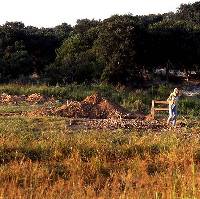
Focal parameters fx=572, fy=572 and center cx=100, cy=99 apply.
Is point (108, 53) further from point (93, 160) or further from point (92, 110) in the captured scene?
point (93, 160)

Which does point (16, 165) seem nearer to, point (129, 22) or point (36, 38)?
point (129, 22)

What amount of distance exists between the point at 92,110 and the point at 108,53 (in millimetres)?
20060

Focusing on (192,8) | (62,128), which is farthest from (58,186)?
(192,8)

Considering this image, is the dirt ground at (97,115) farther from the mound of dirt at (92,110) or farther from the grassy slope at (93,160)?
the grassy slope at (93,160)

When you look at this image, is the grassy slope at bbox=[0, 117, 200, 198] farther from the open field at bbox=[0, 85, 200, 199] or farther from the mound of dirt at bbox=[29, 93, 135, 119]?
the mound of dirt at bbox=[29, 93, 135, 119]

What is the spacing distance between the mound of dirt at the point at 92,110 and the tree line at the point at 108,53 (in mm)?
16942

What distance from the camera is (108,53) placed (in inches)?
1745

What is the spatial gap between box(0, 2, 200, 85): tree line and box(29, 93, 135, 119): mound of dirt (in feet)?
55.6

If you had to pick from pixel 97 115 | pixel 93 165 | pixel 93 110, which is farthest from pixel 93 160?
pixel 93 110

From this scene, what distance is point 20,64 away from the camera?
1871 inches

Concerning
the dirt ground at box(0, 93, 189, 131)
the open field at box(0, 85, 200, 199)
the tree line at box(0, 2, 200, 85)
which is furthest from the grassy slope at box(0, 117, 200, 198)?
the tree line at box(0, 2, 200, 85)

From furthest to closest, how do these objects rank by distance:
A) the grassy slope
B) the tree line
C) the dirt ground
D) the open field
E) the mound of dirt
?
the tree line < the mound of dirt < the dirt ground < the grassy slope < the open field

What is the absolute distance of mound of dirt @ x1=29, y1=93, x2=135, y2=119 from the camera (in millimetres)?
23859

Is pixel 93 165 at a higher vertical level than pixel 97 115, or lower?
higher
